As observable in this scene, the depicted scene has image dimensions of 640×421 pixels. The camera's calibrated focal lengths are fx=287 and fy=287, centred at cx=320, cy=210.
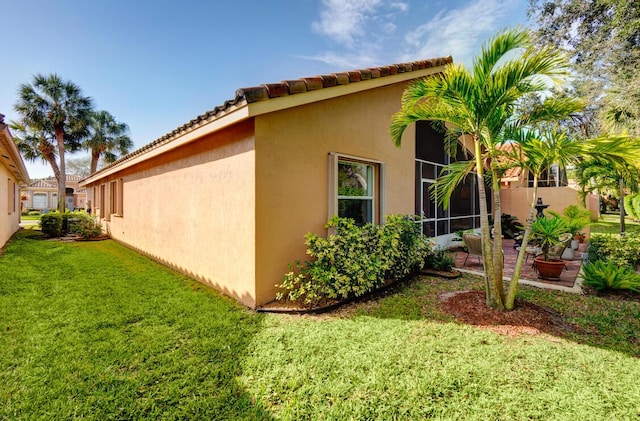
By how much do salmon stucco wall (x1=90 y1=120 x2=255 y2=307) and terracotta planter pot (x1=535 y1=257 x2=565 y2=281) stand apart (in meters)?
7.05

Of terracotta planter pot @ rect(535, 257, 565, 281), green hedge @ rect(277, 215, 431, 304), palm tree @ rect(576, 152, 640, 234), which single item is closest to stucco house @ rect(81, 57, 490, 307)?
green hedge @ rect(277, 215, 431, 304)

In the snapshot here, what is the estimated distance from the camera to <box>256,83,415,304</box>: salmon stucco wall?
16.5 feet

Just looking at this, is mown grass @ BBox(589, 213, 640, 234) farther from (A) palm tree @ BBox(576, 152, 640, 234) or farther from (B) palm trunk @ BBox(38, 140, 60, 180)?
(B) palm trunk @ BBox(38, 140, 60, 180)

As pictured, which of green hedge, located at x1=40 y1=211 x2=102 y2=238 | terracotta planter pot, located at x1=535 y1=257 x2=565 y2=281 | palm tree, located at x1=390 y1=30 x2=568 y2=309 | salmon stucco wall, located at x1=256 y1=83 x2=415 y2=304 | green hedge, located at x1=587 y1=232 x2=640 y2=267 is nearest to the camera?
palm tree, located at x1=390 y1=30 x2=568 y2=309

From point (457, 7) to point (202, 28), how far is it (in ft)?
27.9

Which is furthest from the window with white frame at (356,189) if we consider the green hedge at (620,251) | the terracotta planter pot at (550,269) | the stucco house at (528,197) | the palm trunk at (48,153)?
the palm trunk at (48,153)

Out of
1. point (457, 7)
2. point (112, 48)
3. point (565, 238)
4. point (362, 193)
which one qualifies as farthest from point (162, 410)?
point (112, 48)

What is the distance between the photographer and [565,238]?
8891mm

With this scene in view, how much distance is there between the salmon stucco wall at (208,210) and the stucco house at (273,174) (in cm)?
2

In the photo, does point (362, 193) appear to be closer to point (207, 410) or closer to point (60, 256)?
point (207, 410)

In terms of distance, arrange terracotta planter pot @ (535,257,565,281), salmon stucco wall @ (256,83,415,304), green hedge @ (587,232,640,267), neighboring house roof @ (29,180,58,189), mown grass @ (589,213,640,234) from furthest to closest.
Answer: neighboring house roof @ (29,180,58,189)
mown grass @ (589,213,640,234)
green hedge @ (587,232,640,267)
terracotta planter pot @ (535,257,565,281)
salmon stucco wall @ (256,83,415,304)

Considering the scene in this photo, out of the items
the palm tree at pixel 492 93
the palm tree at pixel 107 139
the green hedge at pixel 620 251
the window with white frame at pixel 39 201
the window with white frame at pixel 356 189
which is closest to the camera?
the palm tree at pixel 492 93

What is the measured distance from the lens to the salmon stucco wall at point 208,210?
514 centimetres

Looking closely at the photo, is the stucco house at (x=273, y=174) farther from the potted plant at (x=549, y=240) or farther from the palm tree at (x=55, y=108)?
the palm tree at (x=55, y=108)
